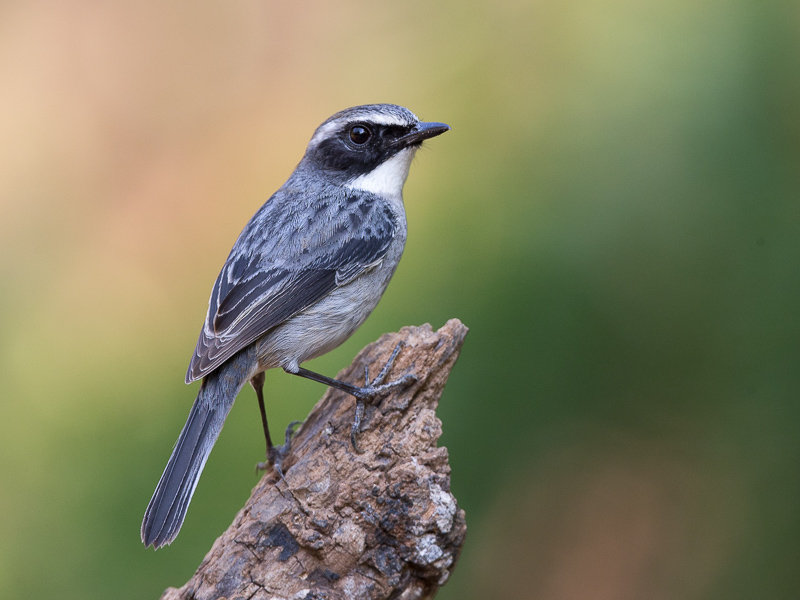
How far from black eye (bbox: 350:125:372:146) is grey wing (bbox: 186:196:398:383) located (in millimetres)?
424

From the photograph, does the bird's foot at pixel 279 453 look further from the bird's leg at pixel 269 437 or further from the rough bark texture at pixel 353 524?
the rough bark texture at pixel 353 524

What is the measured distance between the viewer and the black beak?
184 inches

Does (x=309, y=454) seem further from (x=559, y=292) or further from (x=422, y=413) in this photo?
(x=559, y=292)

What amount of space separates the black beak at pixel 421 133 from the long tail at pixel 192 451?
1.46m

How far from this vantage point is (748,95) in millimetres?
4789

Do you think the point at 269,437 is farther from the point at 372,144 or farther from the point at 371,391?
the point at 372,144

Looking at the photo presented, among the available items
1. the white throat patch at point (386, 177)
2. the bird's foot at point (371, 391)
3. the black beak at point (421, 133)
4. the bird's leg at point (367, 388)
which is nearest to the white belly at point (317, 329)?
the bird's leg at point (367, 388)

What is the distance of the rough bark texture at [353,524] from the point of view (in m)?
3.62

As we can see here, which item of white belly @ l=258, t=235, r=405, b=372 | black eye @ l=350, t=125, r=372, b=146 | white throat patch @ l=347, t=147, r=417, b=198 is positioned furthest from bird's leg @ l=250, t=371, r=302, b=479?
black eye @ l=350, t=125, r=372, b=146

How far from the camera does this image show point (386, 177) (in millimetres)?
4809

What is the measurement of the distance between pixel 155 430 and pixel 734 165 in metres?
3.82

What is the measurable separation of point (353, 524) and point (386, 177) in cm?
203

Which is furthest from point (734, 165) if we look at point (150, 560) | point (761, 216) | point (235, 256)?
point (150, 560)

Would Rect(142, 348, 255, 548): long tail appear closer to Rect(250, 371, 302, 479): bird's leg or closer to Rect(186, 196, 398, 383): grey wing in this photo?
Rect(186, 196, 398, 383): grey wing
